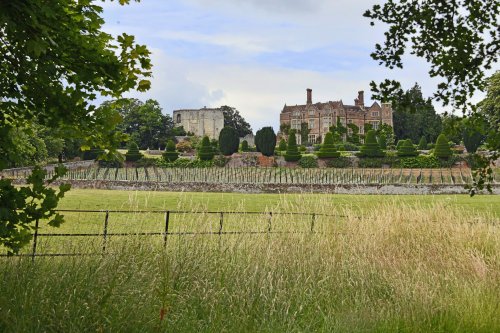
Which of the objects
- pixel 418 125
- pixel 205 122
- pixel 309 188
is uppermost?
pixel 205 122

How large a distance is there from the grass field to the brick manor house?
62.8m

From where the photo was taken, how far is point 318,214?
6.60 meters

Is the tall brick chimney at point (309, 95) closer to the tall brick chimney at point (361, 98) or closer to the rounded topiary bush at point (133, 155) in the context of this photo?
the tall brick chimney at point (361, 98)

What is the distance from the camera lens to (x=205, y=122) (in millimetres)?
81625

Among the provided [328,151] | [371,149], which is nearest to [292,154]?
[328,151]

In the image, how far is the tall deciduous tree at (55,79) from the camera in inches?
111

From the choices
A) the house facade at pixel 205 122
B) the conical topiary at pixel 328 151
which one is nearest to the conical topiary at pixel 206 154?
the conical topiary at pixel 328 151

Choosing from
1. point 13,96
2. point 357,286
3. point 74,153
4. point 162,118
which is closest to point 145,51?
point 13,96

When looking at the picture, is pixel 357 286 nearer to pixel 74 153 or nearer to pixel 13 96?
pixel 13 96

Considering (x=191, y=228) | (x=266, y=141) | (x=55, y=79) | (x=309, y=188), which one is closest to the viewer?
(x=55, y=79)

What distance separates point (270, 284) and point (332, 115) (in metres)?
67.0

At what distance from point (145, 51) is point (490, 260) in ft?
15.8

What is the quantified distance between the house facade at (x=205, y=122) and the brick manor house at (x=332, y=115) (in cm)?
1300

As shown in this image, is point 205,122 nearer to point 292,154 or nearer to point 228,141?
point 228,141
